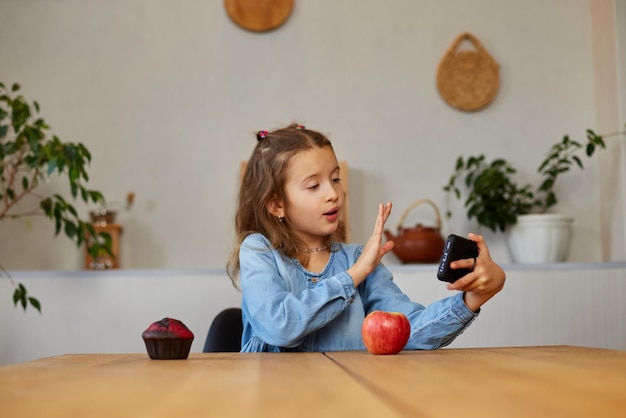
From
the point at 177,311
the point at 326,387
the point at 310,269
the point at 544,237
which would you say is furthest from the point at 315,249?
the point at 544,237

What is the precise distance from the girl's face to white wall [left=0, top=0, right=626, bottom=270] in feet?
6.60

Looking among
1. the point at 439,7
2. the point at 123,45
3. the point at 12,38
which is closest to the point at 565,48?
the point at 439,7

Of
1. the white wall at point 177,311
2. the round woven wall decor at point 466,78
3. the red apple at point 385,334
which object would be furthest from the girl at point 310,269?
the round woven wall decor at point 466,78

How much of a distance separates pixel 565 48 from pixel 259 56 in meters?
1.64

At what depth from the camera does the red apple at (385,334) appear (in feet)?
4.04

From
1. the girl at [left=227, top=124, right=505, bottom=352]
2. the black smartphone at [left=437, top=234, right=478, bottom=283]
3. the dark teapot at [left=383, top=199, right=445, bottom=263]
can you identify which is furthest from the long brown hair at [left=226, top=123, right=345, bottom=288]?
the dark teapot at [left=383, top=199, right=445, bottom=263]

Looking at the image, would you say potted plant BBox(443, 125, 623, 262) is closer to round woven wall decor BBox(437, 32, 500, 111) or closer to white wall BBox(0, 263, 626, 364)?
round woven wall decor BBox(437, 32, 500, 111)

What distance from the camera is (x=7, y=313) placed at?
10.1 feet

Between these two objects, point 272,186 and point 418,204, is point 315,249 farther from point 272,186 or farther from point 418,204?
point 418,204

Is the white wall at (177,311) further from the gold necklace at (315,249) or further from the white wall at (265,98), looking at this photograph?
the gold necklace at (315,249)

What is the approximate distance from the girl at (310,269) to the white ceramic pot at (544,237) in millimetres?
1805

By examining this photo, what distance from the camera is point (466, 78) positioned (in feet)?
12.8

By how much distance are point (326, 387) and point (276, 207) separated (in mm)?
1101

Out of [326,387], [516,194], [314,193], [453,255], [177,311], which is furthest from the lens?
[516,194]
